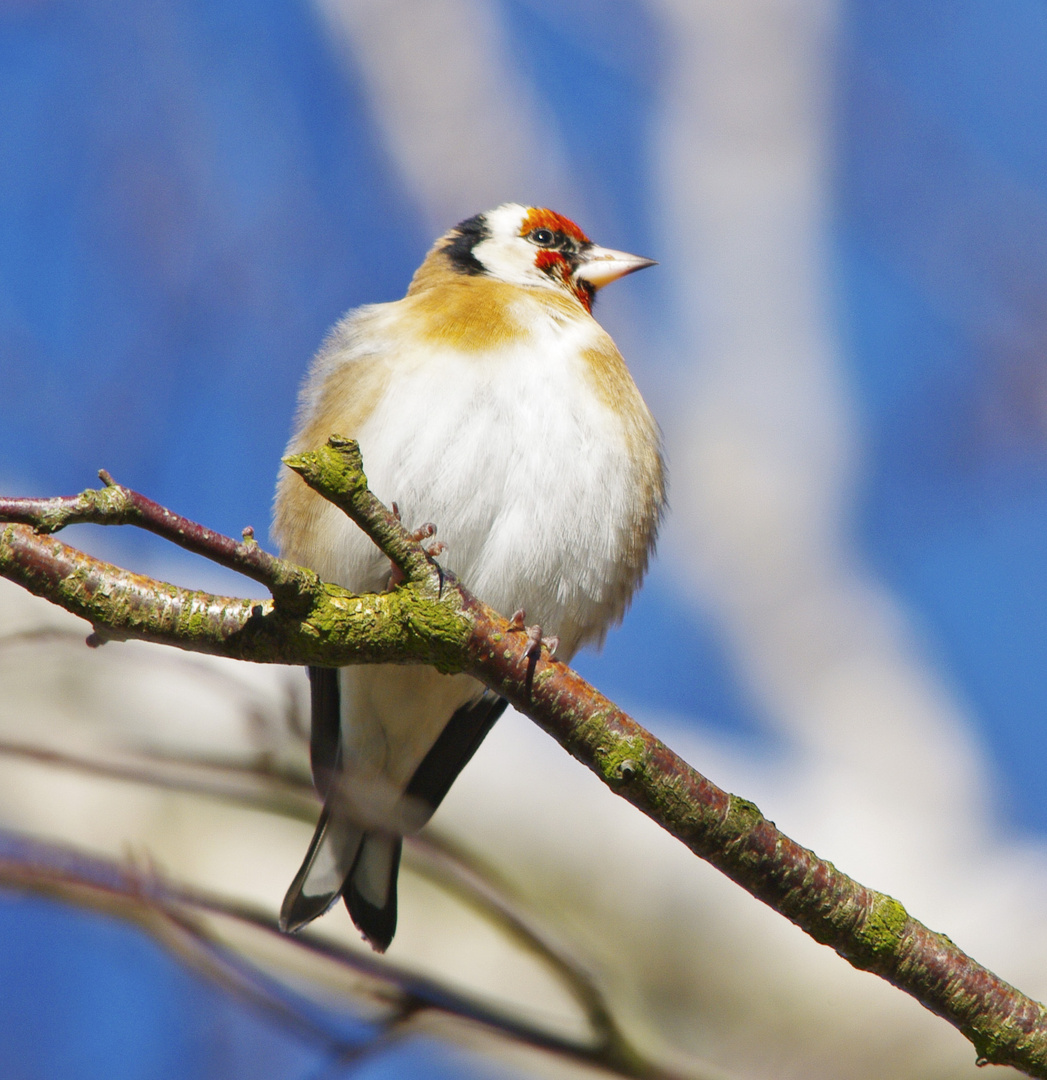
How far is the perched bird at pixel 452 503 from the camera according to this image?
10.9 feet

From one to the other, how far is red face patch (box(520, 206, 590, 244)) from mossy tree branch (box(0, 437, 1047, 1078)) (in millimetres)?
2885

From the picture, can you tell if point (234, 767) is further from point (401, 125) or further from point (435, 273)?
point (401, 125)

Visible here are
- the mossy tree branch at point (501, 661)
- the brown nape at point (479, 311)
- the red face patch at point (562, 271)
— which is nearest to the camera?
the mossy tree branch at point (501, 661)

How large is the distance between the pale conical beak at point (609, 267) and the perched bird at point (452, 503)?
2.73ft

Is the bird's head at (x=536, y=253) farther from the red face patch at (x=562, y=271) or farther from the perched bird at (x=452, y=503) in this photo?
the perched bird at (x=452, y=503)

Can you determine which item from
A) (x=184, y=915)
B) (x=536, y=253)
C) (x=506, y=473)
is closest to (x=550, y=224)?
(x=536, y=253)

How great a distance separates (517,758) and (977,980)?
2.76 metres

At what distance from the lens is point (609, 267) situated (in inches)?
189

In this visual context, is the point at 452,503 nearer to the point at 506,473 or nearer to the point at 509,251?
the point at 506,473

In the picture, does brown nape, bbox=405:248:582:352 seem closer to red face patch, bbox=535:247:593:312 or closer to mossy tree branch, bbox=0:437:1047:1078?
red face patch, bbox=535:247:593:312

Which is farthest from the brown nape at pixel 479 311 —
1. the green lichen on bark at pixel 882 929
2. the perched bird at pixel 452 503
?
the green lichen on bark at pixel 882 929

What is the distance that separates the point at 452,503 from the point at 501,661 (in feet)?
3.21

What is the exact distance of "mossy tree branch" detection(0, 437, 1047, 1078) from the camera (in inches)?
A: 82.2

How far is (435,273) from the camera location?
449cm
